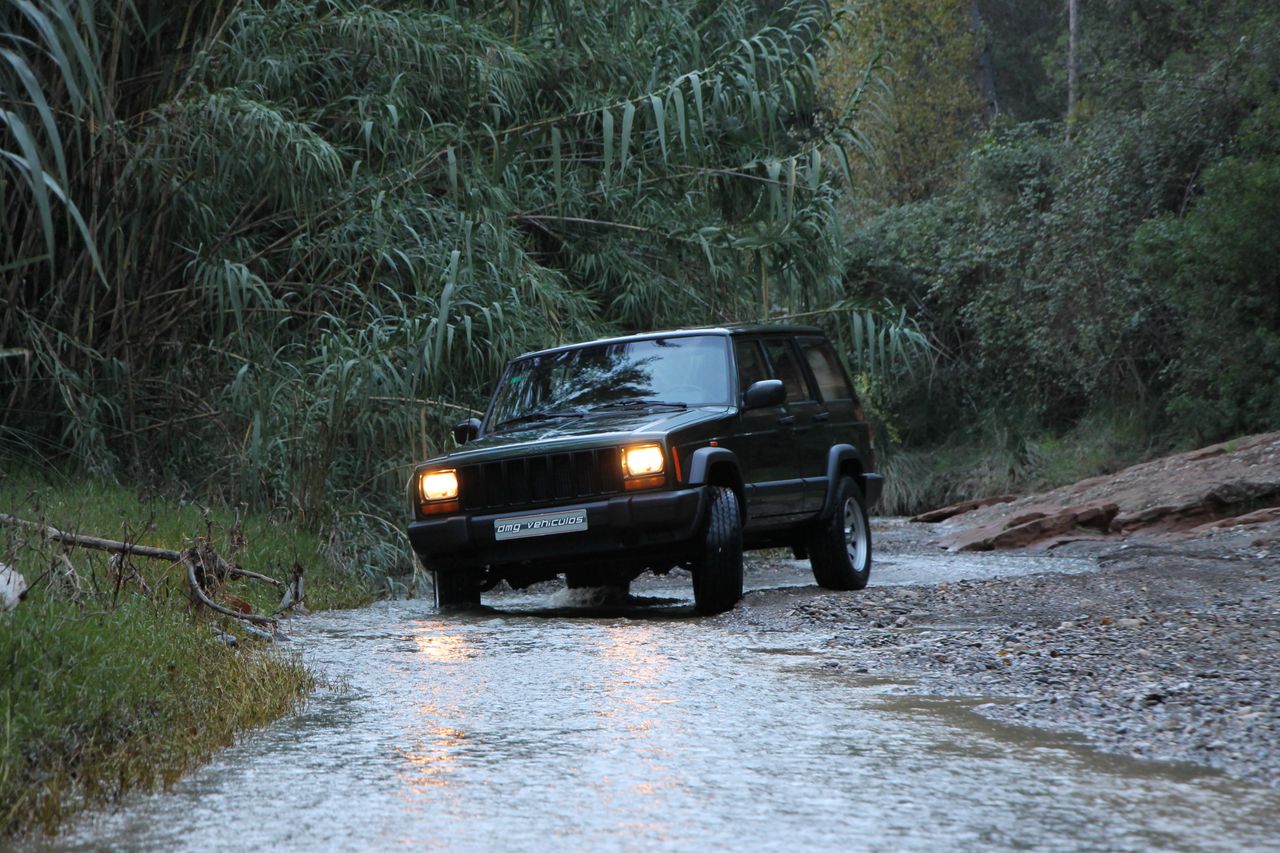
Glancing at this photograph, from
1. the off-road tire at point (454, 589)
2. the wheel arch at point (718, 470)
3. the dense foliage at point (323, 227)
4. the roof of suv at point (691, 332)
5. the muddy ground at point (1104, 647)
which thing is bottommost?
the muddy ground at point (1104, 647)

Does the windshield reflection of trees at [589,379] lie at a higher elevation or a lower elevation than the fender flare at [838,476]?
higher

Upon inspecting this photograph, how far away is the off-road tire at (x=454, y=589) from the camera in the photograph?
33.4ft

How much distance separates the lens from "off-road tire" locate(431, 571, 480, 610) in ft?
33.4

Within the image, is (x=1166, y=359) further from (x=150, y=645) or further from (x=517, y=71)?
(x=150, y=645)

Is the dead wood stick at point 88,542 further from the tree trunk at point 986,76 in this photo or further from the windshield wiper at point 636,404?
the tree trunk at point 986,76

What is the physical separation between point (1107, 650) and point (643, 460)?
3116mm

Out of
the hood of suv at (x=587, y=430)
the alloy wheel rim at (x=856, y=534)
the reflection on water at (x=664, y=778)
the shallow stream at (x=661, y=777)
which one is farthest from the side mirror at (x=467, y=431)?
the reflection on water at (x=664, y=778)

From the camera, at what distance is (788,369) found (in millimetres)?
11258

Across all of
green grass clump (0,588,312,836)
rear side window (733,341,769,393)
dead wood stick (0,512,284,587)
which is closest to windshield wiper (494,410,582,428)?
rear side window (733,341,769,393)

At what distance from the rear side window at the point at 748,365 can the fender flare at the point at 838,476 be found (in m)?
0.79

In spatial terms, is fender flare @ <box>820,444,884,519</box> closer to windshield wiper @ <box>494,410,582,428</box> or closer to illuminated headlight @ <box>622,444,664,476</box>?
windshield wiper @ <box>494,410,582,428</box>

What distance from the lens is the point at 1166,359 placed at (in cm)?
2597

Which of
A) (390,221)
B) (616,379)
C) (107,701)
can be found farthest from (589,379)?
(107,701)

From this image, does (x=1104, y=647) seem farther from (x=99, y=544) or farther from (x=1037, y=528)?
(x=1037, y=528)
